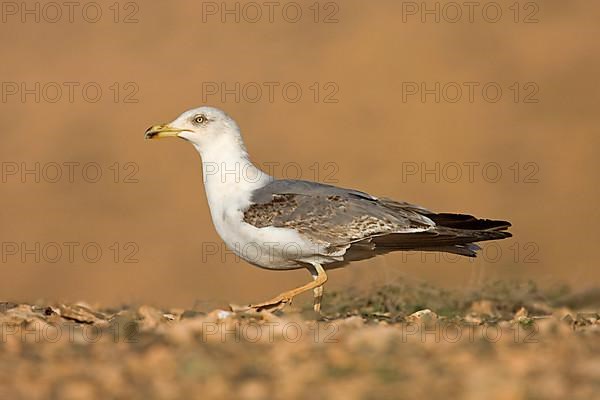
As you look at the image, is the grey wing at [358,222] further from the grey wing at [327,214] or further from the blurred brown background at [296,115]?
the blurred brown background at [296,115]

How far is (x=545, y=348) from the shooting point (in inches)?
233

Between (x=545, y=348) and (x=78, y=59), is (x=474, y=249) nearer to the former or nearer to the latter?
(x=545, y=348)

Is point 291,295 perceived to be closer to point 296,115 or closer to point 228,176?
point 228,176

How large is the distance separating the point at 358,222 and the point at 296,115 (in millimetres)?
16175

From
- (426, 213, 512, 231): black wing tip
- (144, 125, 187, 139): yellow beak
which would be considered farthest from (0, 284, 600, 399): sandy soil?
(144, 125, 187, 139): yellow beak

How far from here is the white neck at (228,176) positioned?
30.1ft

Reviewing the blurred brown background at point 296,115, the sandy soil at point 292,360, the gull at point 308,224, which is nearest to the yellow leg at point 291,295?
the gull at point 308,224

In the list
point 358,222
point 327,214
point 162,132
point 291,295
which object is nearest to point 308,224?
point 327,214

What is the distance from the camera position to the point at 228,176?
939 cm

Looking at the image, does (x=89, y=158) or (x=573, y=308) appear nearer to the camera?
(x=573, y=308)

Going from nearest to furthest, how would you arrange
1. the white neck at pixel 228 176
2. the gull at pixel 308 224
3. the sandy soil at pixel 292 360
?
1. the sandy soil at pixel 292 360
2. the gull at pixel 308 224
3. the white neck at pixel 228 176

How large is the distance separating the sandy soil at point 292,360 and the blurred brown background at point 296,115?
33.7ft

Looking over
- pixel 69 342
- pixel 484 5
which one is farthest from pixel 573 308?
pixel 484 5

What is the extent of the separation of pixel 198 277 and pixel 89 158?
594 cm
